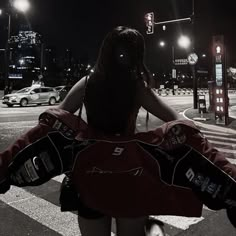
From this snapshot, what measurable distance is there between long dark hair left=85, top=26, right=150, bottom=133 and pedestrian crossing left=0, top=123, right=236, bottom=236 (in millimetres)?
2218

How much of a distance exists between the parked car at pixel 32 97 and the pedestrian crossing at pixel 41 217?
61.6ft

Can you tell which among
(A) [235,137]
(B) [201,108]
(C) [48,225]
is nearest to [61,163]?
(C) [48,225]

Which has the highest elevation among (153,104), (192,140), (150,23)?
(150,23)

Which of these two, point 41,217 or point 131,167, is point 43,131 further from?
point 41,217

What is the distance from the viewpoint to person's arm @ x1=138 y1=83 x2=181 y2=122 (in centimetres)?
187

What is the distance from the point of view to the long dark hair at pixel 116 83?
5.89 ft

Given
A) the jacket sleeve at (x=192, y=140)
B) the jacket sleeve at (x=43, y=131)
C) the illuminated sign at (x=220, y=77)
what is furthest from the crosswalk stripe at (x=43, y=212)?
the illuminated sign at (x=220, y=77)

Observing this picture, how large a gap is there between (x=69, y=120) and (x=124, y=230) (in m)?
0.66

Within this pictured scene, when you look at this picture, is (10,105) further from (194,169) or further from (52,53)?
(52,53)

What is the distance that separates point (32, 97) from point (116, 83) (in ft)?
75.7

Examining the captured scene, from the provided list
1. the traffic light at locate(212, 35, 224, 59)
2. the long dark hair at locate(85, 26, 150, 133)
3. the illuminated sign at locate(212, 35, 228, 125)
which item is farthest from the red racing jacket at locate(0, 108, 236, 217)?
the traffic light at locate(212, 35, 224, 59)

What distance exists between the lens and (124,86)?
1819mm

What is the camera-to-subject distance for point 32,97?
24.1m

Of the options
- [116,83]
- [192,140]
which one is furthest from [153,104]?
[192,140]
